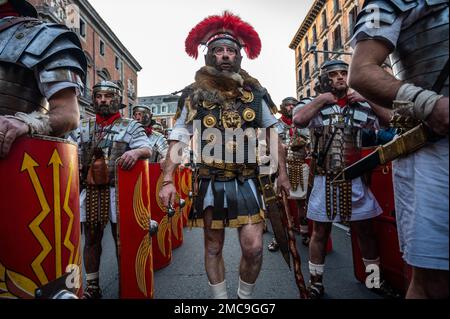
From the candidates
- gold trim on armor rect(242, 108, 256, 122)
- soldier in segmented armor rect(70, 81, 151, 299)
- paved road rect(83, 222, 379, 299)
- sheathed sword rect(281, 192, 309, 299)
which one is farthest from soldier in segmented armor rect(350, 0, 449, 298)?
soldier in segmented armor rect(70, 81, 151, 299)

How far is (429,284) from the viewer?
41.5 inches

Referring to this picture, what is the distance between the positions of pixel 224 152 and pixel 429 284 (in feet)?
Answer: 4.52

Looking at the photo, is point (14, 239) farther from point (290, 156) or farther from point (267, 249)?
point (290, 156)

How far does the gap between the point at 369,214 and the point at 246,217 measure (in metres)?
1.25

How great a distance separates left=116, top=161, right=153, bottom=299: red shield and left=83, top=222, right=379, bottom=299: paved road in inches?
21.3

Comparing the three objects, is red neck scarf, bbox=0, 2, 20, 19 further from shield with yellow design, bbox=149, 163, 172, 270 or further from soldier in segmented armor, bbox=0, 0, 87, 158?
shield with yellow design, bbox=149, 163, 172, 270

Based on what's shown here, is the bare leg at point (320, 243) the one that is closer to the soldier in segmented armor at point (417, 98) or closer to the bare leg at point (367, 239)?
the bare leg at point (367, 239)

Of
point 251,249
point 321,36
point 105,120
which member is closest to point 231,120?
point 251,249

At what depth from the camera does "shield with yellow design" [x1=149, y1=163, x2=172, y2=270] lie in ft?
11.8

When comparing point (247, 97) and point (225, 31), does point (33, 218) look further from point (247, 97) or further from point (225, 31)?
point (225, 31)

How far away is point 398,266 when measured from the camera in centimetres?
246

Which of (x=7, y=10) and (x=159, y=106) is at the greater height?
(x=159, y=106)

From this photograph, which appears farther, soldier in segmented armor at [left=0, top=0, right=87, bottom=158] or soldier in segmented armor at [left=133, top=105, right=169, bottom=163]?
soldier in segmented armor at [left=133, top=105, right=169, bottom=163]

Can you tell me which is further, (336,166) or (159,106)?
(159,106)
